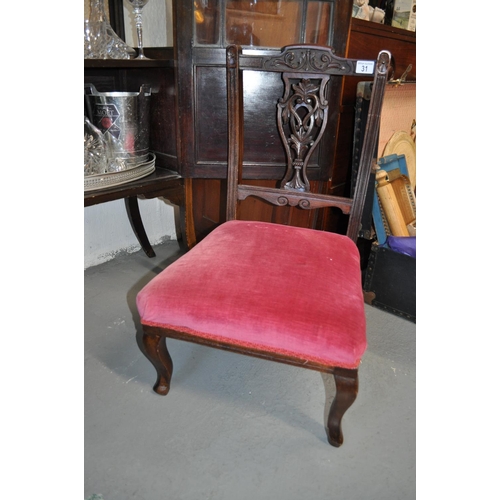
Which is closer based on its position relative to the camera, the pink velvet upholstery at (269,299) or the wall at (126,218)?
the pink velvet upholstery at (269,299)

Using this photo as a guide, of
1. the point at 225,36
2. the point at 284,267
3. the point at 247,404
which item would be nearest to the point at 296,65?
the point at 225,36

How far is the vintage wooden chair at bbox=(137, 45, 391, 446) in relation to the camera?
97 cm

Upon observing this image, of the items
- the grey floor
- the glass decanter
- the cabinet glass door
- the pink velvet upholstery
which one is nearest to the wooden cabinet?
the cabinet glass door

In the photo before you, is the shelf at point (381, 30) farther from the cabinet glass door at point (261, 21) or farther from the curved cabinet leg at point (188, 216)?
the curved cabinet leg at point (188, 216)

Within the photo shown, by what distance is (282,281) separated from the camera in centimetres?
105

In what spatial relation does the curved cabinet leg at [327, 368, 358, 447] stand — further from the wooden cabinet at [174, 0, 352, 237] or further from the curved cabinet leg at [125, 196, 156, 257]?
the curved cabinet leg at [125, 196, 156, 257]

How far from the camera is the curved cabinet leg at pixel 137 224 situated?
2.07 meters

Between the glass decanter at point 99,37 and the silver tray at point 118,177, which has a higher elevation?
the glass decanter at point 99,37

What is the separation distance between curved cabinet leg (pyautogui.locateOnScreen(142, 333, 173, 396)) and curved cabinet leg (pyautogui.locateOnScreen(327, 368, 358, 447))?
0.49 m

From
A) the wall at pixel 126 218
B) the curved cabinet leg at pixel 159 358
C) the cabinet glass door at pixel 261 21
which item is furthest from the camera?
the wall at pixel 126 218

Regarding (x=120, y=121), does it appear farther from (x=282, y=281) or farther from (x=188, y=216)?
(x=282, y=281)

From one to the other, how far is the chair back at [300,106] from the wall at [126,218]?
74cm

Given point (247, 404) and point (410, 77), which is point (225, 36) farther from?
point (247, 404)

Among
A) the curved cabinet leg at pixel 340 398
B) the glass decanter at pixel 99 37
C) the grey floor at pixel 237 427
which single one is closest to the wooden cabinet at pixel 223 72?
the glass decanter at pixel 99 37
